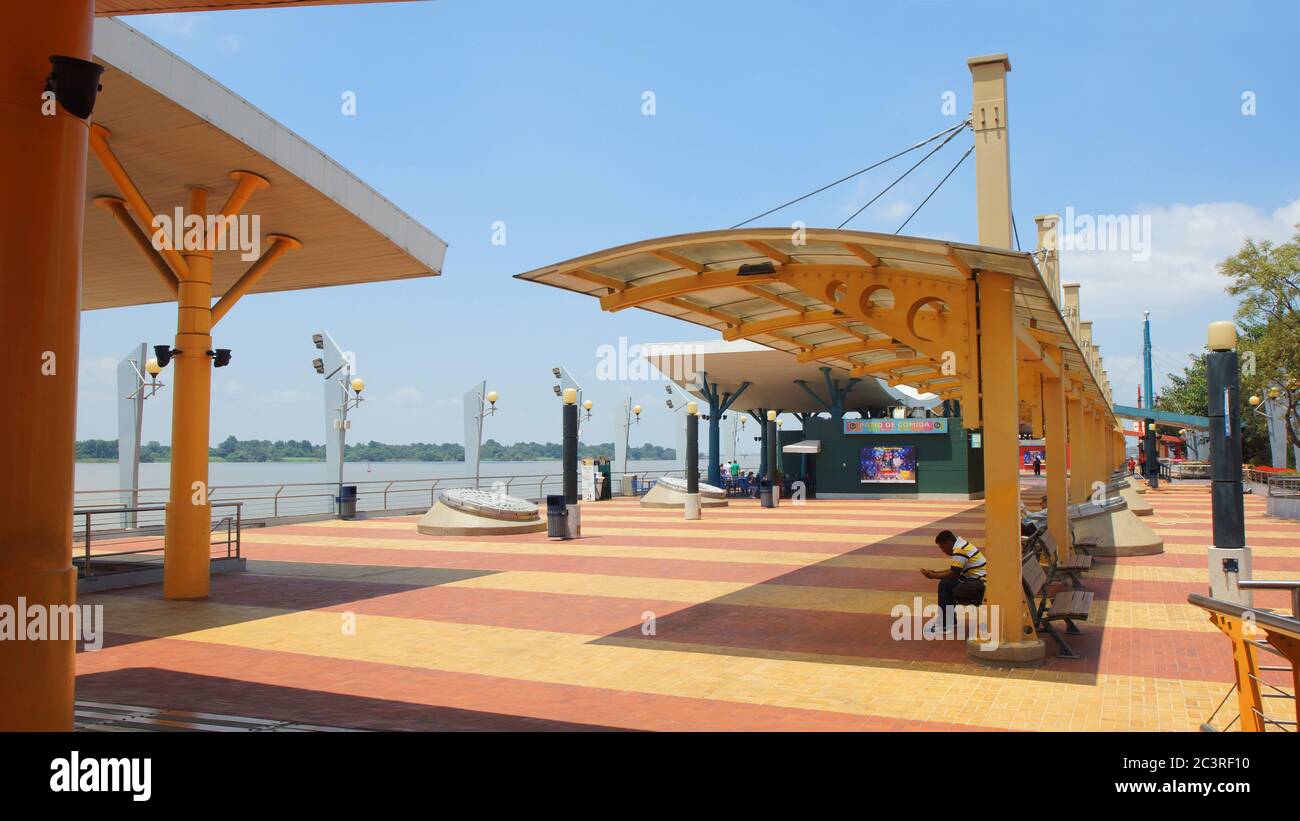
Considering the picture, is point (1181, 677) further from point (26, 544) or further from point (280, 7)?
point (280, 7)

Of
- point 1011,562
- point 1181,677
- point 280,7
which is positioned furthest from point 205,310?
point 1181,677

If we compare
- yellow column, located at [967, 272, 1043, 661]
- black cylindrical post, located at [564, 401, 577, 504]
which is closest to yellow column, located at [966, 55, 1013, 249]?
yellow column, located at [967, 272, 1043, 661]

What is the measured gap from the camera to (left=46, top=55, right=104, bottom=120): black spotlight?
4027 millimetres

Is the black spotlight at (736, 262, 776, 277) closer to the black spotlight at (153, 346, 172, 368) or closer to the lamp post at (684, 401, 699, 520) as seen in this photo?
the black spotlight at (153, 346, 172, 368)

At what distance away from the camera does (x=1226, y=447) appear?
34.8ft

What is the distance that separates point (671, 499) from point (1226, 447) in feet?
73.9

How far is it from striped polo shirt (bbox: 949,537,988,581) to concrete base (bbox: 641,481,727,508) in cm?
2217

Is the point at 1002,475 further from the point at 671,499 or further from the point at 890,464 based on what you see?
the point at 890,464

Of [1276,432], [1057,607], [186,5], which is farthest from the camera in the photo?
[1276,432]

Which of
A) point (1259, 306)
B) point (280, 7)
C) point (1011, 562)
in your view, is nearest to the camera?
point (280, 7)

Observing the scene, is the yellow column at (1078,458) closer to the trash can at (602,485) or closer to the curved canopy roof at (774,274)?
the curved canopy roof at (774,274)

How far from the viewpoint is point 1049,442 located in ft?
48.7

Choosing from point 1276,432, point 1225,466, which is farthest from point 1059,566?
point 1276,432
